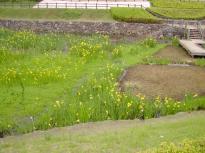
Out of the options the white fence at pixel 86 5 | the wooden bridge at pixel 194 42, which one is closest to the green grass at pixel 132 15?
the white fence at pixel 86 5

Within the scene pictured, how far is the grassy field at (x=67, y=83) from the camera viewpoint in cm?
1795

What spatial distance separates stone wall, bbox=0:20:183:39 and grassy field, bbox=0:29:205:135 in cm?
276

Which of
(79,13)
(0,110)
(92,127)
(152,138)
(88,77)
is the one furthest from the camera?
(79,13)

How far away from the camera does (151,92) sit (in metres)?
21.4

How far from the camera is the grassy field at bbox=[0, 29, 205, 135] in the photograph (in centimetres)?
1795

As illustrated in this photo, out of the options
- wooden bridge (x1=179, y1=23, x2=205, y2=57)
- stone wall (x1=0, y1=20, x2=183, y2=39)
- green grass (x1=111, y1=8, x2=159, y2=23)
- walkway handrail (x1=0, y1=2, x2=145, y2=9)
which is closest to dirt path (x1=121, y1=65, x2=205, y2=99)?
wooden bridge (x1=179, y1=23, x2=205, y2=57)

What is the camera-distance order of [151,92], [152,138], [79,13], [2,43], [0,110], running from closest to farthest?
[152,138] < [0,110] < [151,92] < [2,43] < [79,13]

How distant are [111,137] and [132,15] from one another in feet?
80.6

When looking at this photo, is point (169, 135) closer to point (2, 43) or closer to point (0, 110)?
point (0, 110)

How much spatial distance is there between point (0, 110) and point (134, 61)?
11.3 meters

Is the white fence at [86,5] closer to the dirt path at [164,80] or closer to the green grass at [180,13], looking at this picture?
the green grass at [180,13]

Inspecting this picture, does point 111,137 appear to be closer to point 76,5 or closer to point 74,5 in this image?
point 76,5

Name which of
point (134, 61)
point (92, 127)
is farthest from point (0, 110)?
point (134, 61)

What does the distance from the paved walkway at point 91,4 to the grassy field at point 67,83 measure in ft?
26.0
